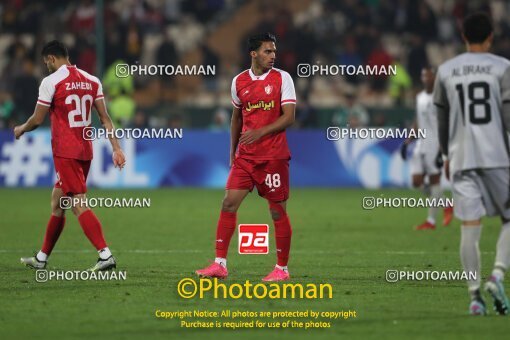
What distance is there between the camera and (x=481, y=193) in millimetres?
8852

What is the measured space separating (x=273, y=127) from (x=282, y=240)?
1127mm

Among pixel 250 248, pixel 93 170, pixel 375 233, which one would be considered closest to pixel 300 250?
pixel 250 248

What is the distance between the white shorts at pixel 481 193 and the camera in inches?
345

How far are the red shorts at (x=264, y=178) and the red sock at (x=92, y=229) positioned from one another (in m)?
1.41

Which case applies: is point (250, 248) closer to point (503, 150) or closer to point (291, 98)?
point (291, 98)

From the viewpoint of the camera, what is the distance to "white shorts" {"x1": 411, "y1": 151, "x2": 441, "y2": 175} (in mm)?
18359

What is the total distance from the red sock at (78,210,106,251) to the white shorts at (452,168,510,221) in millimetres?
4152

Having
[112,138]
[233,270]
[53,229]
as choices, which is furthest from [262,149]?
[53,229]

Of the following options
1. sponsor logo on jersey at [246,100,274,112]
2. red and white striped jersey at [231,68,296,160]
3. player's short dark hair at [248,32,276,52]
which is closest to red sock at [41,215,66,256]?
red and white striped jersey at [231,68,296,160]

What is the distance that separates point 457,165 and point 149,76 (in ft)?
68.9

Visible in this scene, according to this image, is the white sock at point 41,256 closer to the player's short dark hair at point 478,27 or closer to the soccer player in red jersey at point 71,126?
the soccer player in red jersey at point 71,126

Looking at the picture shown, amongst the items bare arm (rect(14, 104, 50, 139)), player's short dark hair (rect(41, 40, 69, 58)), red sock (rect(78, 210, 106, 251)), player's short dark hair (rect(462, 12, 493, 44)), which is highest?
player's short dark hair (rect(41, 40, 69, 58))

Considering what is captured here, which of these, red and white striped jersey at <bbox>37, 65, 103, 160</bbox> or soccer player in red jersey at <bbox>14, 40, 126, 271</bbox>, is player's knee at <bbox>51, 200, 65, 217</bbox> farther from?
red and white striped jersey at <bbox>37, 65, 103, 160</bbox>

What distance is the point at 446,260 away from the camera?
43.0ft
